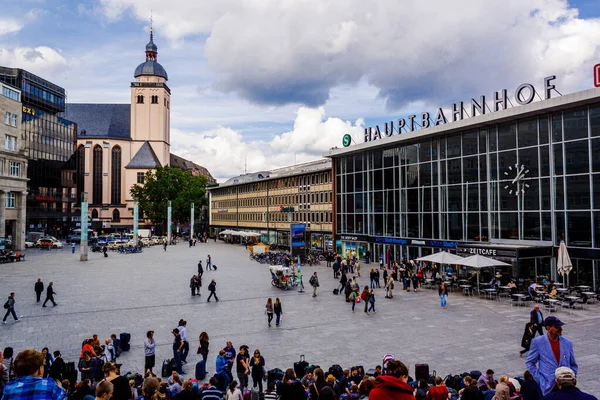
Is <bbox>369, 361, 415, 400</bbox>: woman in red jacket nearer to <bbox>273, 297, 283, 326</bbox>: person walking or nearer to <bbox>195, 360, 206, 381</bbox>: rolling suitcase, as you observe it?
<bbox>195, 360, 206, 381</bbox>: rolling suitcase

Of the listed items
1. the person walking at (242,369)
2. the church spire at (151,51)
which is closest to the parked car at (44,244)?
the person walking at (242,369)

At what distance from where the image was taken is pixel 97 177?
124188mm

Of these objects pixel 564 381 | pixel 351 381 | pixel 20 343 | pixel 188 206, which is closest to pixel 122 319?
pixel 20 343

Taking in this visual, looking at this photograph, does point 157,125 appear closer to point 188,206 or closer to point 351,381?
point 188,206

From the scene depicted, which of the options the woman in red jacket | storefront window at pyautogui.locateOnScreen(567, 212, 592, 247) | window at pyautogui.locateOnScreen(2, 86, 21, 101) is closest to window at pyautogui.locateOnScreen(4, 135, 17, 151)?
window at pyautogui.locateOnScreen(2, 86, 21, 101)

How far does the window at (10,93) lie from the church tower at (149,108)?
67338mm

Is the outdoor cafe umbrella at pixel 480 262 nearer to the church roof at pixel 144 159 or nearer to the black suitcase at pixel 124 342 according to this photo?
the black suitcase at pixel 124 342

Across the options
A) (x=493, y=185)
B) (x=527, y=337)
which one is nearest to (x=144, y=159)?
(x=493, y=185)

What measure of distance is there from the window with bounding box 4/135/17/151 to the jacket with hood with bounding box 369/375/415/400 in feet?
212

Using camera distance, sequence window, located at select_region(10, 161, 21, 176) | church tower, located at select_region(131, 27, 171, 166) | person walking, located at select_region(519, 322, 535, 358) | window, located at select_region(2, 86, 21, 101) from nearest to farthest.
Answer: person walking, located at select_region(519, 322, 535, 358) → window, located at select_region(2, 86, 21, 101) → window, located at select_region(10, 161, 21, 176) → church tower, located at select_region(131, 27, 171, 166)

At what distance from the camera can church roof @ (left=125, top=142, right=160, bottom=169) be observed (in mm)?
123625

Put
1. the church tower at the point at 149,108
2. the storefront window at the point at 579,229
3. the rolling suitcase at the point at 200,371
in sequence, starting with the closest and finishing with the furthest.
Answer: the rolling suitcase at the point at 200,371 → the storefront window at the point at 579,229 → the church tower at the point at 149,108

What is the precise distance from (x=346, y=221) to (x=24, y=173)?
1668 inches

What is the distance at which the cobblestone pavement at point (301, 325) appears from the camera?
1503cm
